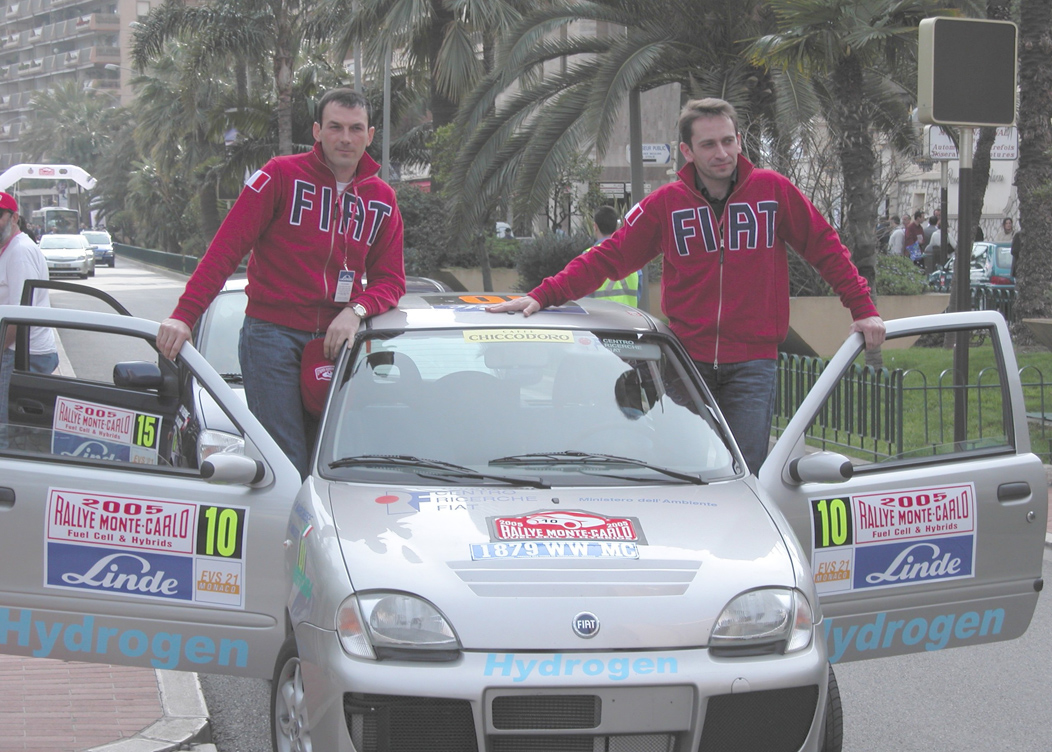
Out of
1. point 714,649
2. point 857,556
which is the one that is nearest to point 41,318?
point 714,649

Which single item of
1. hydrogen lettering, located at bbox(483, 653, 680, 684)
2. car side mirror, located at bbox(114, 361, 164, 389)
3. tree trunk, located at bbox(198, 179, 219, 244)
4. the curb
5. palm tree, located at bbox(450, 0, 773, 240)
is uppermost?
palm tree, located at bbox(450, 0, 773, 240)

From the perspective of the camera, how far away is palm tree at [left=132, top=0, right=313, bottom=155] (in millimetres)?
36312

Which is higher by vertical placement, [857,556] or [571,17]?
[571,17]

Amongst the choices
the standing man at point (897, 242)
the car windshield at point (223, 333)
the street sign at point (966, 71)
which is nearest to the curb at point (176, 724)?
the car windshield at point (223, 333)

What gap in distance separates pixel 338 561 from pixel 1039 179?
14458 millimetres

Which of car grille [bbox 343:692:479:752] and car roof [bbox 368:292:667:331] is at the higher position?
car roof [bbox 368:292:667:331]

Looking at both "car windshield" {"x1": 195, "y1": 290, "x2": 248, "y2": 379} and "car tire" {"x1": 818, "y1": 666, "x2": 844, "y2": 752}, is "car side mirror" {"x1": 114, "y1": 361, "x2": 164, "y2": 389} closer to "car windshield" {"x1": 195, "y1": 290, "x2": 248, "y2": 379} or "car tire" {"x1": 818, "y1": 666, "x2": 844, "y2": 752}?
"car windshield" {"x1": 195, "y1": 290, "x2": 248, "y2": 379}

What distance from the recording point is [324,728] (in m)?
3.16

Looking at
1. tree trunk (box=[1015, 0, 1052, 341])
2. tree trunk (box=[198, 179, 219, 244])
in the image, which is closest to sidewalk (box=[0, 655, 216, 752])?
tree trunk (box=[1015, 0, 1052, 341])

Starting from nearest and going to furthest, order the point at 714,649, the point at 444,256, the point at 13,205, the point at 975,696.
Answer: the point at 714,649, the point at 975,696, the point at 13,205, the point at 444,256

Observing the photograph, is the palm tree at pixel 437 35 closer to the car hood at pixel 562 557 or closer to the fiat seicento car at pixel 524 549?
the fiat seicento car at pixel 524 549

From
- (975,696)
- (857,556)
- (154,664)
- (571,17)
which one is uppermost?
(571,17)

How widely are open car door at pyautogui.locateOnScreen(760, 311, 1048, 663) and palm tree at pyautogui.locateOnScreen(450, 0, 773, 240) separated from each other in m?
11.1

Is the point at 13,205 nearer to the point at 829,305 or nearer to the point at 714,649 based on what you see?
the point at 714,649
